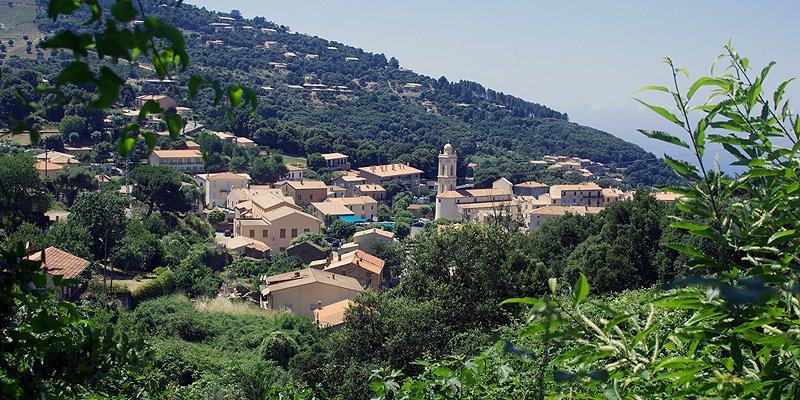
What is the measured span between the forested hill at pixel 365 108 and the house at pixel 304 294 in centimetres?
3052

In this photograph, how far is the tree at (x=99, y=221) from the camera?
824 inches

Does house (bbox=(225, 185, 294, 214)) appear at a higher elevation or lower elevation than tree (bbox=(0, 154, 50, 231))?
lower

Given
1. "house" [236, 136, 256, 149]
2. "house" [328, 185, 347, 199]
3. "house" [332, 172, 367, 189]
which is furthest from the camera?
"house" [236, 136, 256, 149]

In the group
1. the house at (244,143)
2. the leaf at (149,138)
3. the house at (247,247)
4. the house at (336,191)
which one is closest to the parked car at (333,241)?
the house at (247,247)

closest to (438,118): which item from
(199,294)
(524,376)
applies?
(199,294)

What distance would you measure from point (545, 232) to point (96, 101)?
58.1ft

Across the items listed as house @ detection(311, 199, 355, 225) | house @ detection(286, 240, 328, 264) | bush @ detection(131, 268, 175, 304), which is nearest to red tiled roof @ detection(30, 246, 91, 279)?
bush @ detection(131, 268, 175, 304)

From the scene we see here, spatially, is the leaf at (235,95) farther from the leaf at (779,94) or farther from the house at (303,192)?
the house at (303,192)

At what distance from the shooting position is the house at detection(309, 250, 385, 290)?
23.9 metres

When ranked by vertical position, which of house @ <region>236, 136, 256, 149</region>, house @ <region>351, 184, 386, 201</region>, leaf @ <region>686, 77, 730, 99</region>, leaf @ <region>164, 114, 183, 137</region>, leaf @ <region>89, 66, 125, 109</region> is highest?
leaf @ <region>686, 77, 730, 99</region>

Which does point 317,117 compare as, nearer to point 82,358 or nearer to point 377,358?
point 377,358

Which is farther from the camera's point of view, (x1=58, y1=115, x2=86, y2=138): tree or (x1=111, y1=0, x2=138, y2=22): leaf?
(x1=58, y1=115, x2=86, y2=138): tree

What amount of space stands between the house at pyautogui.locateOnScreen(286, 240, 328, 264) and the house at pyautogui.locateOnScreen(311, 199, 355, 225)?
752 cm

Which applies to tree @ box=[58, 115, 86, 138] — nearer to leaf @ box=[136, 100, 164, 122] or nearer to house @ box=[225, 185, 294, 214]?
house @ box=[225, 185, 294, 214]
